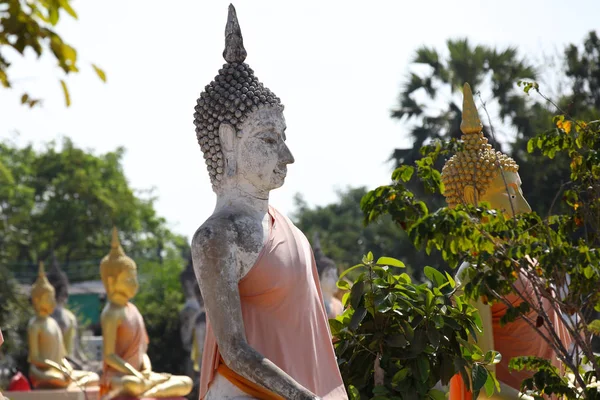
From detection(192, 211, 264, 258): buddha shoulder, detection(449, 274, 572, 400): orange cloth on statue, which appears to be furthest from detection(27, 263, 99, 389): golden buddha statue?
detection(192, 211, 264, 258): buddha shoulder

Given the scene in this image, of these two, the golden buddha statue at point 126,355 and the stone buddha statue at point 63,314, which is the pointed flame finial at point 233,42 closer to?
the golden buddha statue at point 126,355

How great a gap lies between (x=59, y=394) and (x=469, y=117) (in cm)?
1048

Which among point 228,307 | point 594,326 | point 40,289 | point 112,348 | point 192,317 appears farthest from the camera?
point 192,317

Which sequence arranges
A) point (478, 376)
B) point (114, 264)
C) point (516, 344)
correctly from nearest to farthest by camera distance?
point (478, 376) → point (516, 344) → point (114, 264)

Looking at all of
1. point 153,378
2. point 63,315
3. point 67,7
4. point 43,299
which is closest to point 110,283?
point 153,378

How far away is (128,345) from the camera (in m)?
14.2

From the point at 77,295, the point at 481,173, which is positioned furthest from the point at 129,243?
the point at 481,173

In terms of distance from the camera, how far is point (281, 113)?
Answer: 5.04 meters

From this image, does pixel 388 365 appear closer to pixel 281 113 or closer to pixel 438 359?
pixel 438 359

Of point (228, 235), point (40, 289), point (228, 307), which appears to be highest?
point (40, 289)

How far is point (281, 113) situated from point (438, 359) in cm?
138

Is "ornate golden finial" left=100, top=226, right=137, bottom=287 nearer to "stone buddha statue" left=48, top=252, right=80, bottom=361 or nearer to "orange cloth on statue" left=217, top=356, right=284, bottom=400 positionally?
"stone buddha statue" left=48, top=252, right=80, bottom=361

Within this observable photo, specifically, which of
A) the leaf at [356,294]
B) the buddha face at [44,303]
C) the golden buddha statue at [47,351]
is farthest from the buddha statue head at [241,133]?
the buddha face at [44,303]

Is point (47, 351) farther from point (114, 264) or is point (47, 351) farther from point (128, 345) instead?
point (128, 345)
